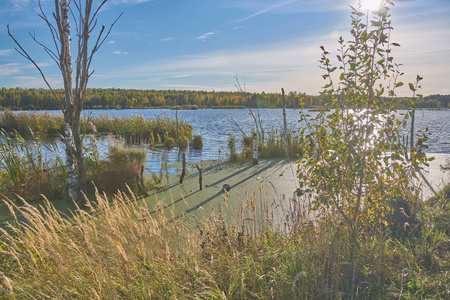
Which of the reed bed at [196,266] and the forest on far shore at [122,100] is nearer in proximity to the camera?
the reed bed at [196,266]

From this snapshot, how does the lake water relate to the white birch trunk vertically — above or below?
below

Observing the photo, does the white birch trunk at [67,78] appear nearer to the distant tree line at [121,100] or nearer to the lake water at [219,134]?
the lake water at [219,134]

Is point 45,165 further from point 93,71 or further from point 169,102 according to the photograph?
point 169,102

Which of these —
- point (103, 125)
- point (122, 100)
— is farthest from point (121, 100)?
point (103, 125)

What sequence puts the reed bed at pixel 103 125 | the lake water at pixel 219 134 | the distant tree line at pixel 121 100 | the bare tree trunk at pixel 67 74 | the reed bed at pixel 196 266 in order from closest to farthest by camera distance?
the reed bed at pixel 196 266, the bare tree trunk at pixel 67 74, the lake water at pixel 219 134, the reed bed at pixel 103 125, the distant tree line at pixel 121 100

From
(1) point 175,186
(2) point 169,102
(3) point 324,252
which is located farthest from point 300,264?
(2) point 169,102

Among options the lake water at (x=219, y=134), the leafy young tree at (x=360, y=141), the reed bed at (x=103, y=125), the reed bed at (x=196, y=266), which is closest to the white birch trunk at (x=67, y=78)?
the lake water at (x=219, y=134)

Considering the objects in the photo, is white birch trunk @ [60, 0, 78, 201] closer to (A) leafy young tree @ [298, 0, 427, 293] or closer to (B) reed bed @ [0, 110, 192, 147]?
(A) leafy young tree @ [298, 0, 427, 293]

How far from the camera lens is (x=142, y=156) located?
6.88 meters

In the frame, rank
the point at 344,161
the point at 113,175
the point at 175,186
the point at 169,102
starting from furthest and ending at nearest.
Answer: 1. the point at 169,102
2. the point at 175,186
3. the point at 113,175
4. the point at 344,161

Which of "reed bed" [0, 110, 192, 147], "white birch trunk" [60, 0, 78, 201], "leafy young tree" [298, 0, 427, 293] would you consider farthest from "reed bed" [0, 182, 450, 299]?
"reed bed" [0, 110, 192, 147]

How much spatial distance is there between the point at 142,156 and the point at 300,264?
497 centimetres

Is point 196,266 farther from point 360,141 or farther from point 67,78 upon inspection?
point 67,78

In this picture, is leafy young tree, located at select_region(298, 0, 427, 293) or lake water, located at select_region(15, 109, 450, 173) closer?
leafy young tree, located at select_region(298, 0, 427, 293)
